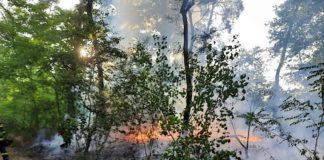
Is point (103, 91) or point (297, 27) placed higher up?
point (297, 27)

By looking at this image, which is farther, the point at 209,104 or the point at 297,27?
the point at 297,27

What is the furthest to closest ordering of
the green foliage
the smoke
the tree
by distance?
the tree < the smoke < the green foliage

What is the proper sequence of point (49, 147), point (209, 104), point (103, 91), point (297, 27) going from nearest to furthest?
1. point (209, 104)
2. point (103, 91)
3. point (49, 147)
4. point (297, 27)

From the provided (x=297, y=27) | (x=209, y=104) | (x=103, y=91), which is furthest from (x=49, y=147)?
(x=297, y=27)

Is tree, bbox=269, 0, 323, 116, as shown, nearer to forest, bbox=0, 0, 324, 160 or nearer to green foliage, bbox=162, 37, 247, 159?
forest, bbox=0, 0, 324, 160

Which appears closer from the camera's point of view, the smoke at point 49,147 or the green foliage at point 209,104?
the green foliage at point 209,104

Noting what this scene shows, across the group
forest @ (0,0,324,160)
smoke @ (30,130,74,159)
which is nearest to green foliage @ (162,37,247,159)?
forest @ (0,0,324,160)

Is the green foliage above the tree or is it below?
below

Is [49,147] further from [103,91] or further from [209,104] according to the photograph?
[209,104]

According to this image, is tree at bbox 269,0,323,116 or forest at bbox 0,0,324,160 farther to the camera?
tree at bbox 269,0,323,116

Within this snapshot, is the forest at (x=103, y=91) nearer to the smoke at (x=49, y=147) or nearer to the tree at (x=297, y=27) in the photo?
the smoke at (x=49, y=147)

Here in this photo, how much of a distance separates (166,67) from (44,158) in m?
9.34

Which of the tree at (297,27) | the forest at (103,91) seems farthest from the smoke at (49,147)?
the tree at (297,27)

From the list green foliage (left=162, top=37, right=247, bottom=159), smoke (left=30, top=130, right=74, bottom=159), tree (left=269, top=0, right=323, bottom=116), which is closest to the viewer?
green foliage (left=162, top=37, right=247, bottom=159)
